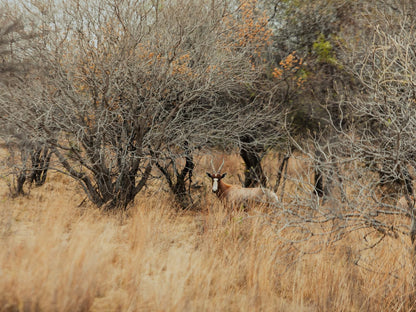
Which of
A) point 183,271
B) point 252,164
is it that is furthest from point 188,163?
point 183,271

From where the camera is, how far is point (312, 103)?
28.8 feet

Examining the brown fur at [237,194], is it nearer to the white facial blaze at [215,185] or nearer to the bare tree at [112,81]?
the white facial blaze at [215,185]

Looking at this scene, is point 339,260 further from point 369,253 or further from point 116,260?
point 116,260

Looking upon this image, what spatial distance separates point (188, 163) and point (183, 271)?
4.71 m

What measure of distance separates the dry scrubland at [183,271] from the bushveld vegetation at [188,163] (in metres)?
0.02

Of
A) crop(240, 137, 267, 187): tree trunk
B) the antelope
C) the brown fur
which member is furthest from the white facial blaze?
crop(240, 137, 267, 187): tree trunk

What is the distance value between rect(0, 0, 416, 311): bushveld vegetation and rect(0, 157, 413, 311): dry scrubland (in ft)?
0.07

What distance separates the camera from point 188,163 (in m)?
8.20

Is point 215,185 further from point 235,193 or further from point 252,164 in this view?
point 252,164

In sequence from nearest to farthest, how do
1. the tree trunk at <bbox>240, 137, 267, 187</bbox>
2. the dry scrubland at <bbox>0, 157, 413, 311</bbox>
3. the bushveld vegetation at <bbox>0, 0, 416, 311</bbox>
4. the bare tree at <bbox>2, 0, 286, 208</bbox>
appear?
1. the dry scrubland at <bbox>0, 157, 413, 311</bbox>
2. the bushveld vegetation at <bbox>0, 0, 416, 311</bbox>
3. the bare tree at <bbox>2, 0, 286, 208</bbox>
4. the tree trunk at <bbox>240, 137, 267, 187</bbox>

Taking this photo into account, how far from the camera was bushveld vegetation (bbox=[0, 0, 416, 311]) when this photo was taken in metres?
3.44

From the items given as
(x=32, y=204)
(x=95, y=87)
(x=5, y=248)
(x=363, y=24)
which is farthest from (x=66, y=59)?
(x=363, y=24)

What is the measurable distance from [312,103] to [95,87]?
5.31 m

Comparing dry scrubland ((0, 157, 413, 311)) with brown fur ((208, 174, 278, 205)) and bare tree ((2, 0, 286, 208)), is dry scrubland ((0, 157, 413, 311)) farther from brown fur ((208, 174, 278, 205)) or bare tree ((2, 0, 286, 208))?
brown fur ((208, 174, 278, 205))
